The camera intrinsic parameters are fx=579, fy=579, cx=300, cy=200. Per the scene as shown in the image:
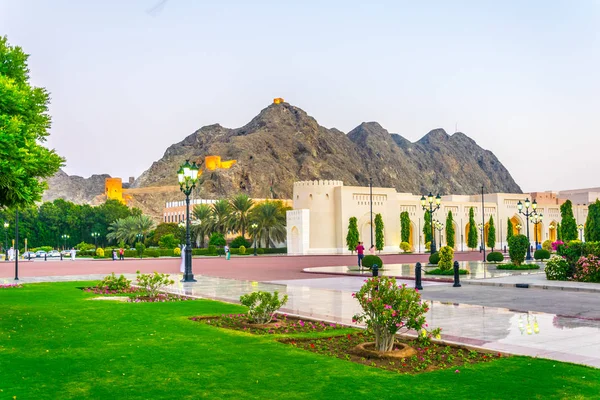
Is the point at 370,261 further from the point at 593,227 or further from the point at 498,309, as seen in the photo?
the point at 498,309

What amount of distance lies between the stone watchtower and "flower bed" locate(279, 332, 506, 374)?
5331cm

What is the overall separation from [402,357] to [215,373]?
2319 mm

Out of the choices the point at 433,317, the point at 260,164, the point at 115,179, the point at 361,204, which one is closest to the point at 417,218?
the point at 361,204

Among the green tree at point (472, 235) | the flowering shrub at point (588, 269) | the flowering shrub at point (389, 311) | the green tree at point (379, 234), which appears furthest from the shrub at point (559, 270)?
the green tree at point (472, 235)

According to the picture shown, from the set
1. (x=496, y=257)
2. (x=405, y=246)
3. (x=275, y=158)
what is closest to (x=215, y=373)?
(x=496, y=257)

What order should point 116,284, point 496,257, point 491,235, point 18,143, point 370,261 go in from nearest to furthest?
1. point 18,143
2. point 116,284
3. point 370,261
4. point 496,257
5. point 491,235

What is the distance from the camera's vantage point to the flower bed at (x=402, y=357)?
22.4ft

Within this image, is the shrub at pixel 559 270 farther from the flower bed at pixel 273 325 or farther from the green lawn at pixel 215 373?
the green lawn at pixel 215 373

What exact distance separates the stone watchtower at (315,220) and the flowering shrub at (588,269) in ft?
141

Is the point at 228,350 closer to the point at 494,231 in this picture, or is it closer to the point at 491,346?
the point at 491,346

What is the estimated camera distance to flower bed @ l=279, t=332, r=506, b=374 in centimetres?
683

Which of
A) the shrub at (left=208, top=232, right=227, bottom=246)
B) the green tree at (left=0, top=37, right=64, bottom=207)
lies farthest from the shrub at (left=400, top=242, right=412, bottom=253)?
the green tree at (left=0, top=37, right=64, bottom=207)

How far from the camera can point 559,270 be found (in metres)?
20.2

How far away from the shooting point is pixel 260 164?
481 feet
